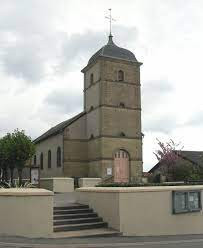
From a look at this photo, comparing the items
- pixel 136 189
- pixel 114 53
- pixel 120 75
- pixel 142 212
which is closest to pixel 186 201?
pixel 142 212

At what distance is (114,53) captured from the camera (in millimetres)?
46125

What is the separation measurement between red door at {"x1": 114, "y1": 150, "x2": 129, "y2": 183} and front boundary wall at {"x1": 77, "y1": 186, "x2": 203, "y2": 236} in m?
26.7

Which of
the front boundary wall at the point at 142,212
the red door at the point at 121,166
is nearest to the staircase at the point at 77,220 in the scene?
the front boundary wall at the point at 142,212

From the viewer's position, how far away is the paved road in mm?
12516

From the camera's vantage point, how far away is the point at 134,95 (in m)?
45.9

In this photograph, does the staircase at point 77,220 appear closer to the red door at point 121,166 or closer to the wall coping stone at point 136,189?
the wall coping stone at point 136,189

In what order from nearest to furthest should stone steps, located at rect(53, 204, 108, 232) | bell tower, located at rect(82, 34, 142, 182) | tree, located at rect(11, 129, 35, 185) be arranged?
stone steps, located at rect(53, 204, 108, 232) < tree, located at rect(11, 129, 35, 185) < bell tower, located at rect(82, 34, 142, 182)

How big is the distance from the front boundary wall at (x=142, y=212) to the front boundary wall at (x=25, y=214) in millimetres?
2485

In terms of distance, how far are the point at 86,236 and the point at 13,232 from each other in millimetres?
2312

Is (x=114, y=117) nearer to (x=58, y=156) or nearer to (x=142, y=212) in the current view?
(x=58, y=156)

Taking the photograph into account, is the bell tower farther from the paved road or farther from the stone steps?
the paved road

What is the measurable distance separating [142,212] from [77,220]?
2.32m

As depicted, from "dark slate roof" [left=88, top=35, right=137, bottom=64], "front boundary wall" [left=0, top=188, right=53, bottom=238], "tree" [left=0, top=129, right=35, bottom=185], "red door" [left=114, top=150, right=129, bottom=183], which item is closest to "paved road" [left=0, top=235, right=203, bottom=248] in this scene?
"front boundary wall" [left=0, top=188, right=53, bottom=238]

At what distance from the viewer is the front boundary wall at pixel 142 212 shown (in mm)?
15312
